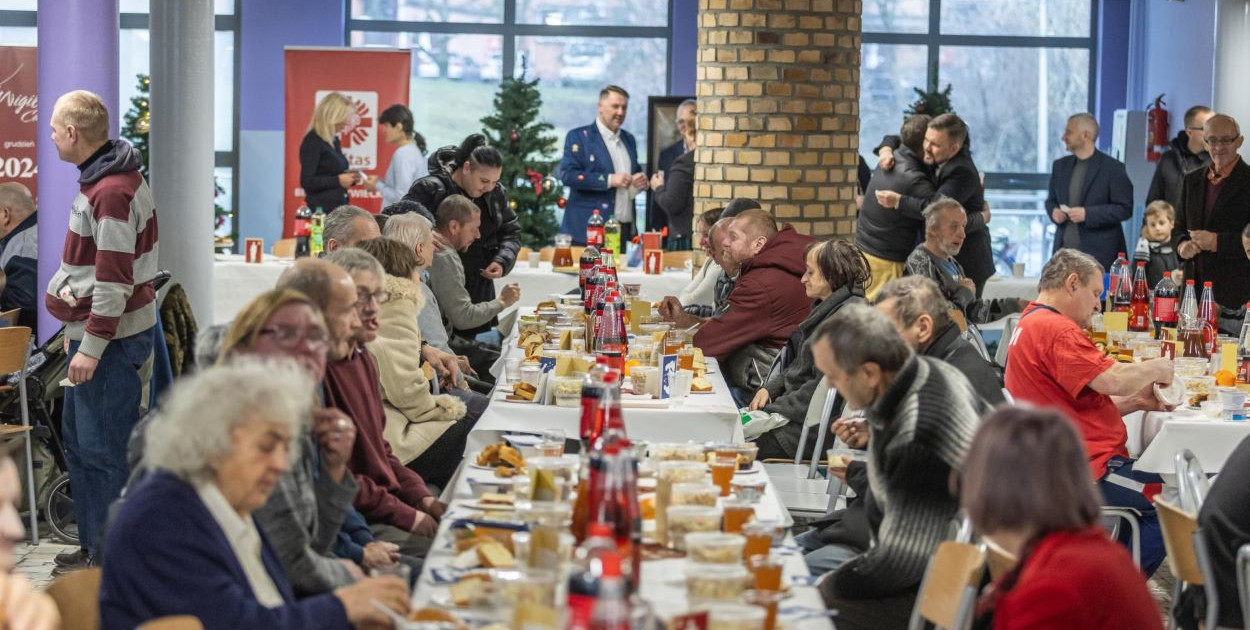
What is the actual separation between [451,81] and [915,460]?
38.8 ft

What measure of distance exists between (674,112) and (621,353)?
287 inches

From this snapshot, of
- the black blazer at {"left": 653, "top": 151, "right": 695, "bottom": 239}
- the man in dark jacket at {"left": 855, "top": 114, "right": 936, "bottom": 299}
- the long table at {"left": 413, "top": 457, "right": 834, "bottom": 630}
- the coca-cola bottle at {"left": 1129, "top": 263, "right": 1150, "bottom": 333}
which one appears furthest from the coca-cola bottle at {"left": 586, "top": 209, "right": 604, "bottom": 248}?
the long table at {"left": 413, "top": 457, "right": 834, "bottom": 630}

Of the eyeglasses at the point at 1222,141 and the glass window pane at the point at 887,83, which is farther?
the glass window pane at the point at 887,83

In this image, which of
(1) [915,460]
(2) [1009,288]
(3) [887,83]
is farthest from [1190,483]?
(3) [887,83]

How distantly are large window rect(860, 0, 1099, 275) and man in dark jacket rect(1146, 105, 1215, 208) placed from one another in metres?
4.26

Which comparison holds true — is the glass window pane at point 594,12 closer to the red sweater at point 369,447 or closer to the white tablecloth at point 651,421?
the white tablecloth at point 651,421

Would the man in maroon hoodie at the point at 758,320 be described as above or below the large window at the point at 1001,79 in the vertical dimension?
below

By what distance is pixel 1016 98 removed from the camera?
48.9 feet

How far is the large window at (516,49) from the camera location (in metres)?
14.6

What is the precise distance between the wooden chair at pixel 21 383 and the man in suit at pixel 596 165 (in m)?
5.43

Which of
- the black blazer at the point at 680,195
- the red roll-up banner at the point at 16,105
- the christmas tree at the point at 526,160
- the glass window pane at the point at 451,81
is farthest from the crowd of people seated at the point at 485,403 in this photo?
the glass window pane at the point at 451,81

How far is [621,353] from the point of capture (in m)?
5.33

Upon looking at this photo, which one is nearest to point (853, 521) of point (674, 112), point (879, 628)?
point (879, 628)

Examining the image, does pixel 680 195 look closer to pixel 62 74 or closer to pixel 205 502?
pixel 62 74
